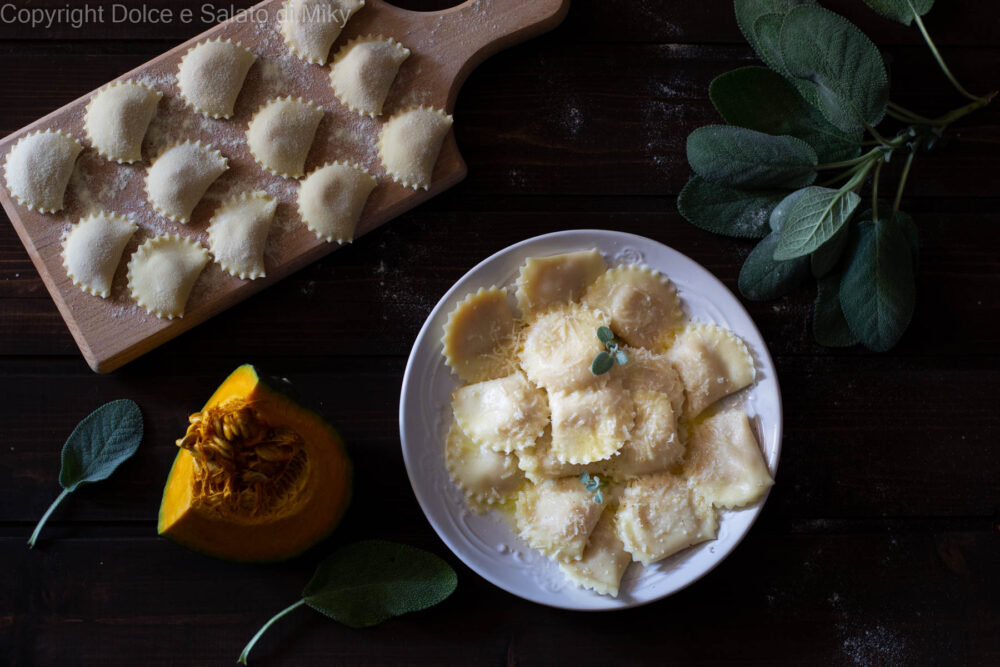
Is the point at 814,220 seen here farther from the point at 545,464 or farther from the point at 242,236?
the point at 242,236

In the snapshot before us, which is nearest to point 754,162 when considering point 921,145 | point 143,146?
point 921,145

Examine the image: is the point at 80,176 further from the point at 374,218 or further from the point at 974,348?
the point at 974,348

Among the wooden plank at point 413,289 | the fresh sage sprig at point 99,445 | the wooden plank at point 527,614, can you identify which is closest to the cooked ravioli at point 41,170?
the wooden plank at point 413,289

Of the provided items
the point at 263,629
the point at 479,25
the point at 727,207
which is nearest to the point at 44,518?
the point at 263,629

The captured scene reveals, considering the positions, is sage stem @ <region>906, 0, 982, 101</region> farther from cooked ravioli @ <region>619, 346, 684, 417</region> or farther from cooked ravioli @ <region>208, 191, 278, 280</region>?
cooked ravioli @ <region>208, 191, 278, 280</region>

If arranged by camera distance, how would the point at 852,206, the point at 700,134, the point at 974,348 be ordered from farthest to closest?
1. the point at 974,348
2. the point at 700,134
3. the point at 852,206

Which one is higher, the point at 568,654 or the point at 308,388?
the point at 308,388
